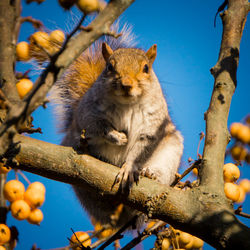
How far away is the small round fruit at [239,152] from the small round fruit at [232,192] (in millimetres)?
151

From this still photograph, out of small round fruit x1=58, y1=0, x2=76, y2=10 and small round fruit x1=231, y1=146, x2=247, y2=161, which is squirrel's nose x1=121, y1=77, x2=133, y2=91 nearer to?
small round fruit x1=231, y1=146, x2=247, y2=161

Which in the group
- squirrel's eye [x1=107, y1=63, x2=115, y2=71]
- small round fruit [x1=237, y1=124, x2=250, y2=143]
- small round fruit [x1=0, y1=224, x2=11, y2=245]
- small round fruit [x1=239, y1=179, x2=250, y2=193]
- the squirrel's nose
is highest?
squirrel's eye [x1=107, y1=63, x2=115, y2=71]

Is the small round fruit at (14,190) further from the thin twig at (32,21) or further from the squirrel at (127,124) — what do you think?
the thin twig at (32,21)

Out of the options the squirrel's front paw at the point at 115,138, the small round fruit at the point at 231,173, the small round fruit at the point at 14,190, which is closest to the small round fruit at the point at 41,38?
the small round fruit at the point at 14,190

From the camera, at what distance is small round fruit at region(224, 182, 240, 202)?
1.61 m

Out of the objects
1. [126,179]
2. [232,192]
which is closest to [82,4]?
[126,179]

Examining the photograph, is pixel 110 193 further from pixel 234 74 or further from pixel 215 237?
pixel 234 74

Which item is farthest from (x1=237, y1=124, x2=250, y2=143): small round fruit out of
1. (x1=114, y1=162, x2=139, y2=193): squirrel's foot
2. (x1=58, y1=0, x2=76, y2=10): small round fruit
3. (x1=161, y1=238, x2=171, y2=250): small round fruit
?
(x1=58, y1=0, x2=76, y2=10): small round fruit

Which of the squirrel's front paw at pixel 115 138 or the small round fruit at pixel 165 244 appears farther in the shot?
the squirrel's front paw at pixel 115 138

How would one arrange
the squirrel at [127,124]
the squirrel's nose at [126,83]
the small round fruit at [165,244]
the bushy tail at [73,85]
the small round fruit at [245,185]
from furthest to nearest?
the bushy tail at [73,85] < the squirrel at [127,124] < the squirrel's nose at [126,83] < the small round fruit at [245,185] < the small round fruit at [165,244]

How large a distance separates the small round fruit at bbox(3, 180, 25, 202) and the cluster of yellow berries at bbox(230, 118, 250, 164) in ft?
3.58

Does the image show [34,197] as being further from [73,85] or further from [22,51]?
[73,85]

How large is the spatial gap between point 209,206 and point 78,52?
87cm

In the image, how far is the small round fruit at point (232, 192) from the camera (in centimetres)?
161
